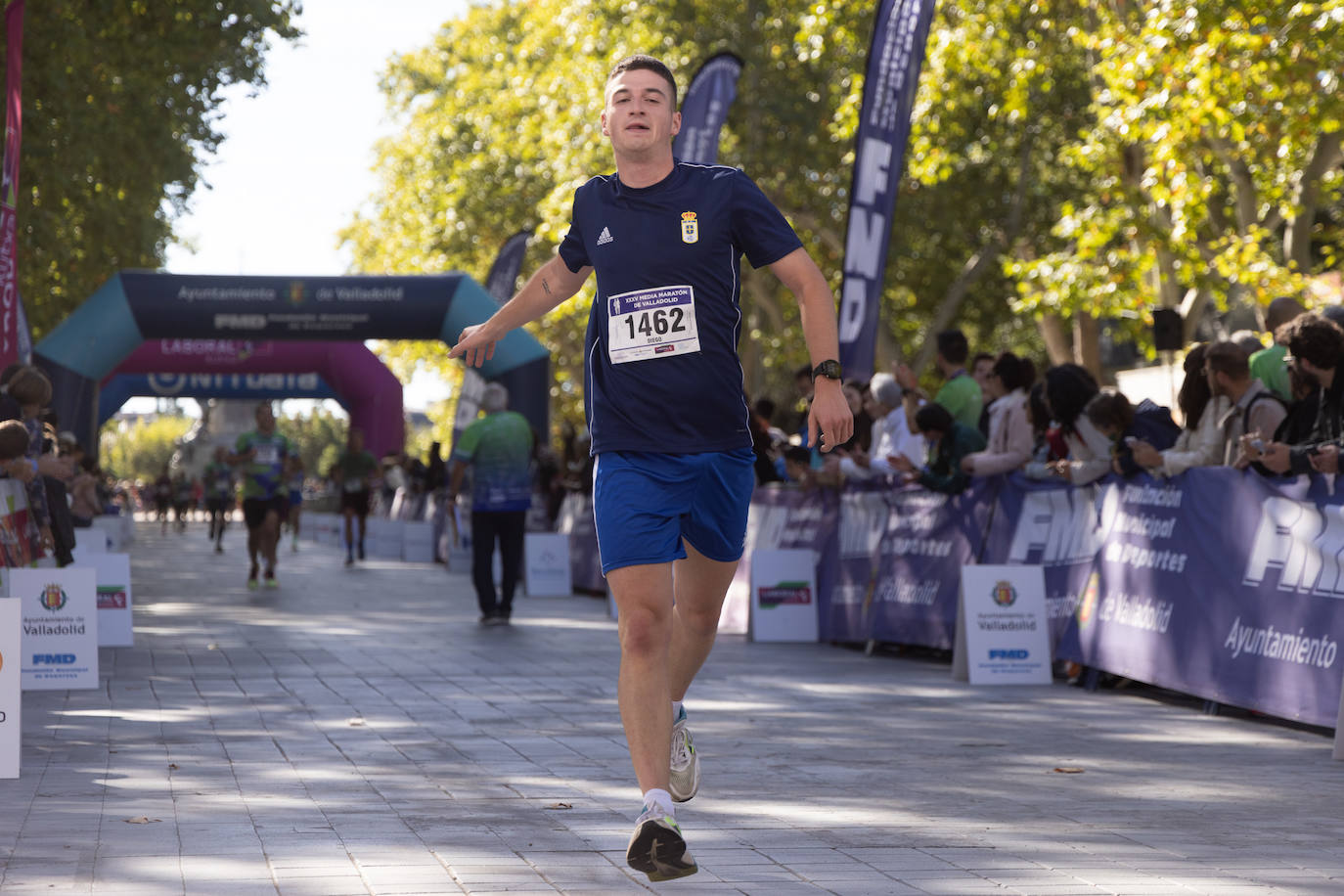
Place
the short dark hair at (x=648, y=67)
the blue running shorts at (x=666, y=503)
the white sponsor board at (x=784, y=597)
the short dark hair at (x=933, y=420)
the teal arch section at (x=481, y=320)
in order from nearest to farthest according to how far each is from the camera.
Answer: the blue running shorts at (x=666, y=503)
the short dark hair at (x=648, y=67)
the short dark hair at (x=933, y=420)
the white sponsor board at (x=784, y=597)
the teal arch section at (x=481, y=320)

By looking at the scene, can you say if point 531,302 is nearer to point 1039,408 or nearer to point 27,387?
point 1039,408

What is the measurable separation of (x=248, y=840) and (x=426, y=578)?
1887 cm

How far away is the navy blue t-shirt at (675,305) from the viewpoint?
5.19 metres

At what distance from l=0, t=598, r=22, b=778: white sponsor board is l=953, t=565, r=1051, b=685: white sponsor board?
5726mm

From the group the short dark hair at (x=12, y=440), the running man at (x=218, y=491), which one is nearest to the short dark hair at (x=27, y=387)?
the short dark hair at (x=12, y=440)

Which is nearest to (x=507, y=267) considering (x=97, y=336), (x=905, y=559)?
(x=97, y=336)

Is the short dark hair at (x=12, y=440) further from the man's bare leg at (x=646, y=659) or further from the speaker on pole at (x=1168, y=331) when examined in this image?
the speaker on pole at (x=1168, y=331)

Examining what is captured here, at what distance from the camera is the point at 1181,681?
951cm

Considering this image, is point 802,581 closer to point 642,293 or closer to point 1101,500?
point 1101,500

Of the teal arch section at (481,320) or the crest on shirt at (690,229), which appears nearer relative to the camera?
the crest on shirt at (690,229)

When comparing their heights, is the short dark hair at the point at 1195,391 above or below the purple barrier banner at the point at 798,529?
above

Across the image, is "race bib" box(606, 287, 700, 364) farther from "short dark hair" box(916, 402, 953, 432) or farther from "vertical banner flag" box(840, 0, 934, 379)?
"vertical banner flag" box(840, 0, 934, 379)

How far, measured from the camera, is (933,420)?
39.3 ft

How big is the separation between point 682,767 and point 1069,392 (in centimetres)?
593
